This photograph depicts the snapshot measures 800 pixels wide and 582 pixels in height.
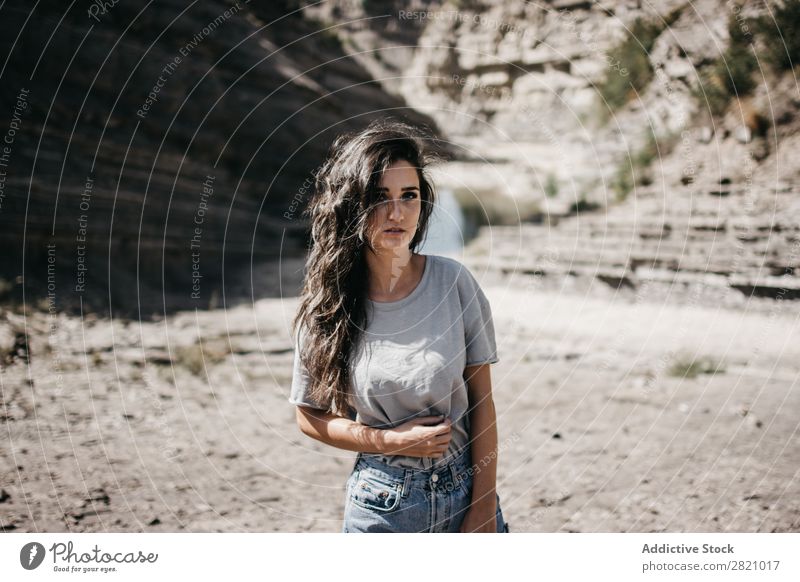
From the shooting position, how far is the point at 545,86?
1099 inches

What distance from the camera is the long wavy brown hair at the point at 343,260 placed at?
180 centimetres

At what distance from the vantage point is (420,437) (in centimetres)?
172

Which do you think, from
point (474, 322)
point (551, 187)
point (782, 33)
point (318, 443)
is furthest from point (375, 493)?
point (551, 187)

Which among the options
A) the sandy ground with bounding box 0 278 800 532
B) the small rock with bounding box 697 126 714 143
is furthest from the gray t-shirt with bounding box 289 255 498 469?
the small rock with bounding box 697 126 714 143

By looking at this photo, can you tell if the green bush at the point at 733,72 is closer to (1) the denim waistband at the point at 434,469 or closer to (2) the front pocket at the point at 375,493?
(1) the denim waistband at the point at 434,469

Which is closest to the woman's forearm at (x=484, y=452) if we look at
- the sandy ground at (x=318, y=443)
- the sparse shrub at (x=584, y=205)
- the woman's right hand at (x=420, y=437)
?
the woman's right hand at (x=420, y=437)

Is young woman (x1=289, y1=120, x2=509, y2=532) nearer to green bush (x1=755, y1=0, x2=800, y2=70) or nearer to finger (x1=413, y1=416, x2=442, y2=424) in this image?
finger (x1=413, y1=416, x2=442, y2=424)

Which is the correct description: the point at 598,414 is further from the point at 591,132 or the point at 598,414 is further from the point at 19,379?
the point at 591,132

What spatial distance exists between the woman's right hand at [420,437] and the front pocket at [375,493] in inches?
4.2

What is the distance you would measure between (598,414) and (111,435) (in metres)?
5.03

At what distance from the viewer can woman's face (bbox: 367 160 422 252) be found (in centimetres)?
178

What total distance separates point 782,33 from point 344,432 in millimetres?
15474

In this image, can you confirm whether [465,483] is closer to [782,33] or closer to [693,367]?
[693,367]
